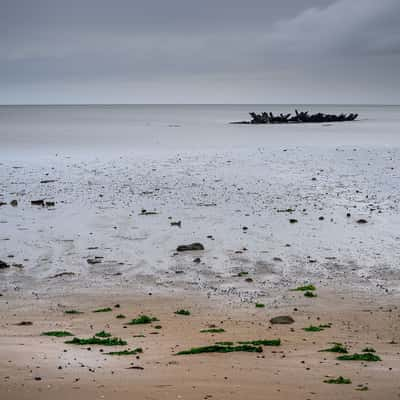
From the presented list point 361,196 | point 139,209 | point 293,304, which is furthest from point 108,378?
point 361,196

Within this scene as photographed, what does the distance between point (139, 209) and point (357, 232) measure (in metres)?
7.48

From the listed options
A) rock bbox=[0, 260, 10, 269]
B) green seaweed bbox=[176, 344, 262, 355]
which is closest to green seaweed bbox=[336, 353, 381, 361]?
green seaweed bbox=[176, 344, 262, 355]

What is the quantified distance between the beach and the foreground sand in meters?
0.03

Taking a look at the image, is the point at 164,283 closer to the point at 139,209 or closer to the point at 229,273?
the point at 229,273

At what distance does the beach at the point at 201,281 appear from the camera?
308 inches

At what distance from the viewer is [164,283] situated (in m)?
13.7

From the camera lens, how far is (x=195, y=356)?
8.79 metres

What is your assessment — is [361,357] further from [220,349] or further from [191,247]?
[191,247]

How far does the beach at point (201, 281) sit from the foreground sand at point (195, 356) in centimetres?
3

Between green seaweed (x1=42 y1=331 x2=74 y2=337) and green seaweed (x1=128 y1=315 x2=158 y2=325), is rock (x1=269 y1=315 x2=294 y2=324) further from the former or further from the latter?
green seaweed (x1=42 y1=331 x2=74 y2=337)

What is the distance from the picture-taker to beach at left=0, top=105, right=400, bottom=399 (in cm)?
782

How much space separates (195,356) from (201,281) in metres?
5.02

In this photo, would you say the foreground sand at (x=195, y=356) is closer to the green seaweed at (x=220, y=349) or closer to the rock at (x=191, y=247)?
the green seaweed at (x=220, y=349)

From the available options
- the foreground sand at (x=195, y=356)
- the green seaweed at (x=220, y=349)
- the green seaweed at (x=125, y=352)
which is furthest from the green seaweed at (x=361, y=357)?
the green seaweed at (x=125, y=352)
